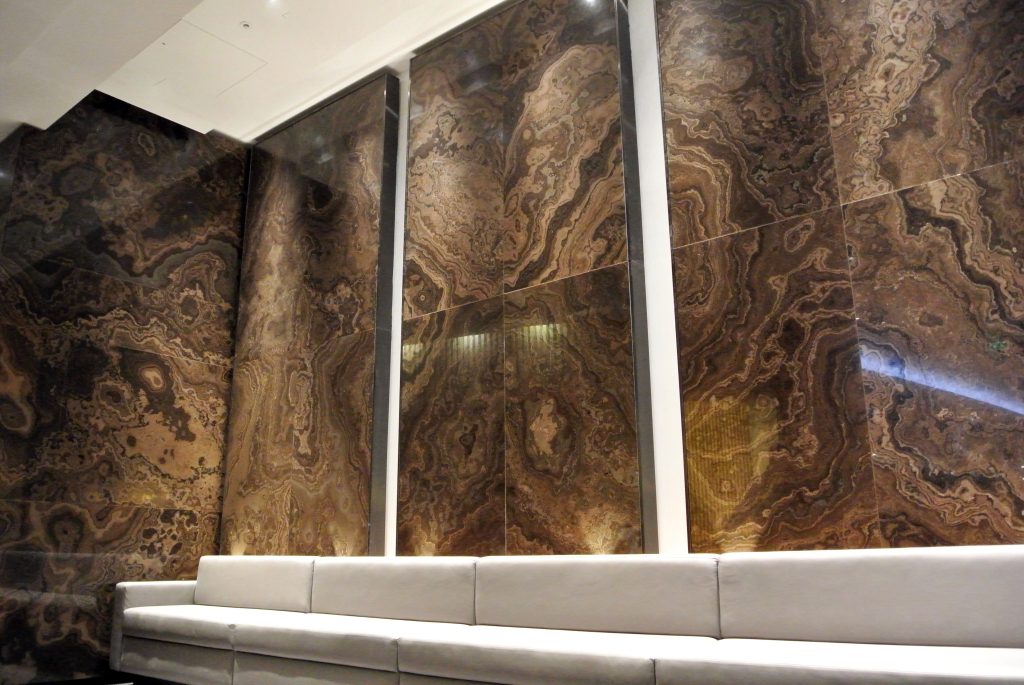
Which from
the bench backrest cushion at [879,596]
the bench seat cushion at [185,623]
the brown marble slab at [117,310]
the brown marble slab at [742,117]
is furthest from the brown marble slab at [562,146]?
the brown marble slab at [117,310]

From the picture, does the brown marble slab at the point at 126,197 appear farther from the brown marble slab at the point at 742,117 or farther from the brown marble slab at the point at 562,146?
the brown marble slab at the point at 742,117

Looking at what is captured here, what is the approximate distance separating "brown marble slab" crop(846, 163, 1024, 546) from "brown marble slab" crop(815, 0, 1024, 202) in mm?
118

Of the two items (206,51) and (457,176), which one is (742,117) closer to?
(457,176)

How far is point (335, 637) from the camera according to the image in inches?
144

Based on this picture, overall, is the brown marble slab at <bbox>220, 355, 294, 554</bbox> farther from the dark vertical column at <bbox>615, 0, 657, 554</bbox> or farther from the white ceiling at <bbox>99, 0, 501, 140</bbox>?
the dark vertical column at <bbox>615, 0, 657, 554</bbox>

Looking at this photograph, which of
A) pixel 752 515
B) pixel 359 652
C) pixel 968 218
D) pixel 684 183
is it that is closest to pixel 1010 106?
pixel 968 218

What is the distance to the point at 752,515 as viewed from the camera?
11.4 ft

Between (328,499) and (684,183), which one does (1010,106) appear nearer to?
(684,183)

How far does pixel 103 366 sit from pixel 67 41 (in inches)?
85.8

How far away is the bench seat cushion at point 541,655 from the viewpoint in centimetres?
276

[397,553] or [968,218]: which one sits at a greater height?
[968,218]

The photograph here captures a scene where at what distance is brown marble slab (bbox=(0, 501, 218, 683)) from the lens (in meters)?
4.75

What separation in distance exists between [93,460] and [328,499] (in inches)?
63.5

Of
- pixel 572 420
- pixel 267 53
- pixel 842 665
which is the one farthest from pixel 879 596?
pixel 267 53
